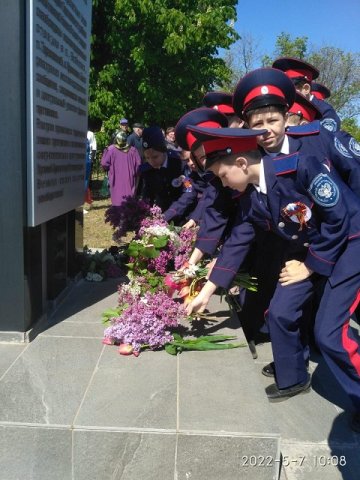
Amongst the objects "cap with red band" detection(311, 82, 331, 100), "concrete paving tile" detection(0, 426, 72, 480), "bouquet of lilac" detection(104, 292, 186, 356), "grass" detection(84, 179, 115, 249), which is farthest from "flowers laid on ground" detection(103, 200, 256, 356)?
"grass" detection(84, 179, 115, 249)

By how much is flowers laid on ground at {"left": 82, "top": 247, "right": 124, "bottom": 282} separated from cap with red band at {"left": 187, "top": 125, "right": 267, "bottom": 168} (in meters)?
2.06

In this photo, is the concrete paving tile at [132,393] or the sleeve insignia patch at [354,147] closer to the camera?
the concrete paving tile at [132,393]

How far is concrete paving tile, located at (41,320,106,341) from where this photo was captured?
119 inches

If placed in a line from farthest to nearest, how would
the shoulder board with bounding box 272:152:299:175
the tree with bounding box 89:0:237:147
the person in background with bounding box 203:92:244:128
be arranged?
1. the tree with bounding box 89:0:237:147
2. the person in background with bounding box 203:92:244:128
3. the shoulder board with bounding box 272:152:299:175

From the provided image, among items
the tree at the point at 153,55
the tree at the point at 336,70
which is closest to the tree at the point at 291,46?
the tree at the point at 336,70

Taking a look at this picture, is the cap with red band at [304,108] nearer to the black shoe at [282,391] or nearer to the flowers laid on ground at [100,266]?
the black shoe at [282,391]

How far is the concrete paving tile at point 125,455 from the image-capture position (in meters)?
2.07

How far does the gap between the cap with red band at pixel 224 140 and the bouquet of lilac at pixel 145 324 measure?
2.92 ft

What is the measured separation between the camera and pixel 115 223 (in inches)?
184

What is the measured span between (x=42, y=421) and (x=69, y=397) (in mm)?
203

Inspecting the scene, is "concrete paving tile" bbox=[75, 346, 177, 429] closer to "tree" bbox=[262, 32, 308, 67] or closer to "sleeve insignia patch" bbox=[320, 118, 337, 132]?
"sleeve insignia patch" bbox=[320, 118, 337, 132]

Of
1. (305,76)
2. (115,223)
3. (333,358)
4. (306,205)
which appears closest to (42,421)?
(333,358)

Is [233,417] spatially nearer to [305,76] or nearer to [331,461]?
[331,461]

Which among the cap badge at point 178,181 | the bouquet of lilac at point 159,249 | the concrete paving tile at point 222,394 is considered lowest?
the concrete paving tile at point 222,394
